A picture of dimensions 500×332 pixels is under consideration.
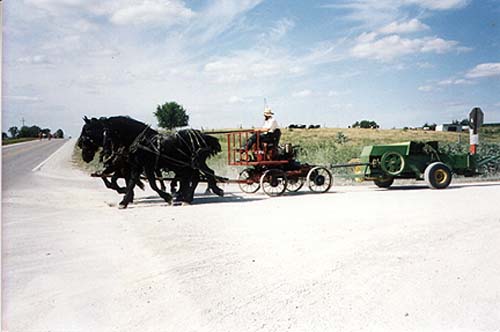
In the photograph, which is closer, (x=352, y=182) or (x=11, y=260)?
(x=11, y=260)

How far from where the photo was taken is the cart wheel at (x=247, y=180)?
9.95 m

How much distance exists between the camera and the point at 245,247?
4.80 metres

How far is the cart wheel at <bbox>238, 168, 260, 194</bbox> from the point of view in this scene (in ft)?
32.6

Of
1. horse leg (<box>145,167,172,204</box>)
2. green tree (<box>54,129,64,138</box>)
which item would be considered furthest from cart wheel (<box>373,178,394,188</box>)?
green tree (<box>54,129,64,138</box>)

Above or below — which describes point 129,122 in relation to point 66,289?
above

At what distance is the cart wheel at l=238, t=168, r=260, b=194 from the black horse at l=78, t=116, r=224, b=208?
941mm

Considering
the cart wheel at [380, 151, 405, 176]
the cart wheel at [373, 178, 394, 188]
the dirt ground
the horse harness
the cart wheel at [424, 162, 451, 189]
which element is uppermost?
the horse harness

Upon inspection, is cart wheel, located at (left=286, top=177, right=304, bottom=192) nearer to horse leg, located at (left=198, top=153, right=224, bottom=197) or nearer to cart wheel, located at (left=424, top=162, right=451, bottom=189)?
horse leg, located at (left=198, top=153, right=224, bottom=197)

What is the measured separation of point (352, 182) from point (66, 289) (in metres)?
11.0

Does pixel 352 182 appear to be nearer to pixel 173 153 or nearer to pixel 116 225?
pixel 173 153

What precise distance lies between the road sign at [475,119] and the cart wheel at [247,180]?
Answer: 549cm

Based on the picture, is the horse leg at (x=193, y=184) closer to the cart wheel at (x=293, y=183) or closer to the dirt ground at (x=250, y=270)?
the dirt ground at (x=250, y=270)

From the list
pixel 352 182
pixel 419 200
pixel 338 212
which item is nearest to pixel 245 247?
pixel 338 212

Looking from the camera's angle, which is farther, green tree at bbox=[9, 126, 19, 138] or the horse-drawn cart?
the horse-drawn cart
